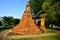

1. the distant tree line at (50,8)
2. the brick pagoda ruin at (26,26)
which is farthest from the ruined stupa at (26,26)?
the distant tree line at (50,8)

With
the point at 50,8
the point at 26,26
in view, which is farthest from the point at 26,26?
the point at 50,8

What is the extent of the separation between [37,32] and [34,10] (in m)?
19.6

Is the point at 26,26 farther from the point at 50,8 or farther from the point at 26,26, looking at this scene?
the point at 50,8

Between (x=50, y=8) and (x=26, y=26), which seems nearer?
(x=50, y=8)

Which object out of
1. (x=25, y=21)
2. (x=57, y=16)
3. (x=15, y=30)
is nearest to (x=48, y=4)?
(x=57, y=16)

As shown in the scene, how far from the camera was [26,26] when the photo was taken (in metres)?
30.9

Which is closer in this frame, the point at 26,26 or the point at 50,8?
the point at 50,8

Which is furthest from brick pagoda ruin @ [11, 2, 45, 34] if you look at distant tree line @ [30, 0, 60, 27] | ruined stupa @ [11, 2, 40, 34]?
distant tree line @ [30, 0, 60, 27]

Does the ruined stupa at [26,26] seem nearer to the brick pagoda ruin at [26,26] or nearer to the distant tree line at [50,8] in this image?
the brick pagoda ruin at [26,26]

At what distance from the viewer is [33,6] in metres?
48.1

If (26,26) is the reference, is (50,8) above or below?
above

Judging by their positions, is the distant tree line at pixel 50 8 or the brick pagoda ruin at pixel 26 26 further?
the brick pagoda ruin at pixel 26 26

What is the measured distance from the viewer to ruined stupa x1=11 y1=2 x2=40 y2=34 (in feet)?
98.4

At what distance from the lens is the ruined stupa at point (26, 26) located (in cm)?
2998
